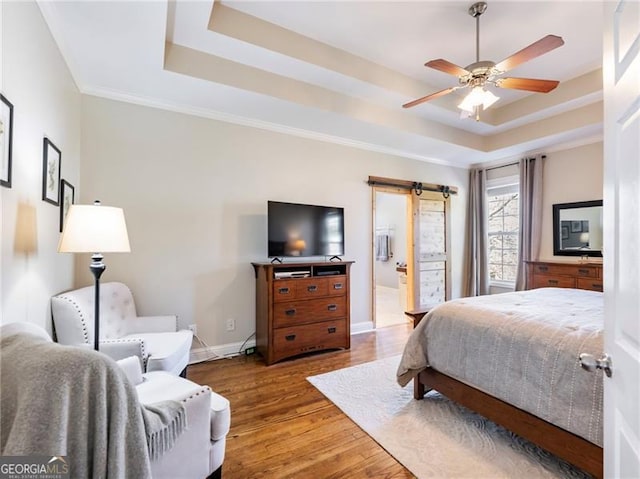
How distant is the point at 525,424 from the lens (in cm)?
165

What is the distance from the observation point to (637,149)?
0.70 m

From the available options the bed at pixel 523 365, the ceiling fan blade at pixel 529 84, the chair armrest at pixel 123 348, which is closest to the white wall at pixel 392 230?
the ceiling fan blade at pixel 529 84

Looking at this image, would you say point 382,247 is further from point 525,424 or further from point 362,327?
point 525,424

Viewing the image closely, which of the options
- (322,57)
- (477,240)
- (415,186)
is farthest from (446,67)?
(477,240)

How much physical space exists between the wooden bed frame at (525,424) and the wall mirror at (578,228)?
3.25 m

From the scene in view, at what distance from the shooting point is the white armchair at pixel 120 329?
1989 millimetres

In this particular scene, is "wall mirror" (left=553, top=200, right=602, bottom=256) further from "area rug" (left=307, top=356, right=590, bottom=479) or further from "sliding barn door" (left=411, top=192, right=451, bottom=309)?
"area rug" (left=307, top=356, right=590, bottom=479)

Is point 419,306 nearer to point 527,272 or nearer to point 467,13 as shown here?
point 527,272

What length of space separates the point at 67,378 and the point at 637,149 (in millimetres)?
1580

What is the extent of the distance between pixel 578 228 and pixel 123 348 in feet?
17.3

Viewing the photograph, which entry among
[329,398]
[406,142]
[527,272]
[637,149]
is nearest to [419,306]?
[527,272]

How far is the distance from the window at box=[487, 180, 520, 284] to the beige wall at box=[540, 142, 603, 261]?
478mm

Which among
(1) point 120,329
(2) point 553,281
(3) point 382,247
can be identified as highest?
(3) point 382,247

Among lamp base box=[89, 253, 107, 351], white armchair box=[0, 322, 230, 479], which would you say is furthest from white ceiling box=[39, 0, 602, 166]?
white armchair box=[0, 322, 230, 479]
